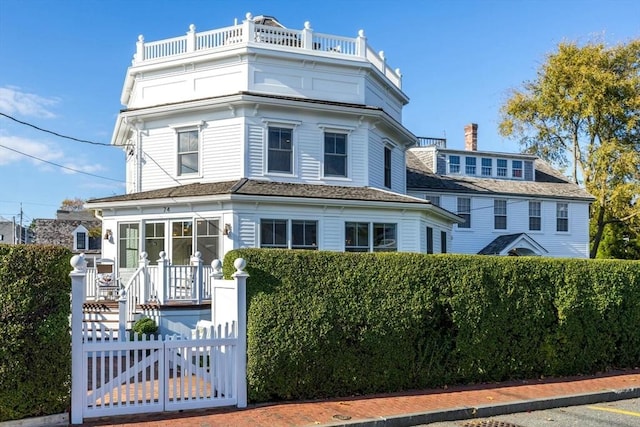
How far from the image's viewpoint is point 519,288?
32.6 ft

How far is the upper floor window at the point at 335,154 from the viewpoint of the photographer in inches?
741

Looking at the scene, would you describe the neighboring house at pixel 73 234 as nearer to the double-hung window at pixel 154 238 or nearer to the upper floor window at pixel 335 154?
the double-hung window at pixel 154 238

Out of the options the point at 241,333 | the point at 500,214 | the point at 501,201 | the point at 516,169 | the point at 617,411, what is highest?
the point at 516,169

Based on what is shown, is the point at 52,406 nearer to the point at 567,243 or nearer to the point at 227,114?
the point at 227,114

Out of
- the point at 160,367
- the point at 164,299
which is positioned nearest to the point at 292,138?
the point at 164,299

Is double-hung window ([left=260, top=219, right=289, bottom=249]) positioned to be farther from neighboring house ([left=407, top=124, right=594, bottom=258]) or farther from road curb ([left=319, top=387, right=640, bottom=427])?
neighboring house ([left=407, top=124, right=594, bottom=258])

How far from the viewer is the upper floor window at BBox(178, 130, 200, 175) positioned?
18438mm

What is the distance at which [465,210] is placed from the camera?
30156mm

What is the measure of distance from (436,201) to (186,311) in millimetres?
18949

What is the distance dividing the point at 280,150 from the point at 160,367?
11.6m

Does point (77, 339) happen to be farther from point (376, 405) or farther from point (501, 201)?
point (501, 201)

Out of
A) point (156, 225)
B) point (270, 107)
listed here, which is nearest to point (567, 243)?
point (270, 107)

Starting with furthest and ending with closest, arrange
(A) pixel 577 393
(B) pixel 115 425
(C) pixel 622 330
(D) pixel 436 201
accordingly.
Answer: (D) pixel 436 201
(C) pixel 622 330
(A) pixel 577 393
(B) pixel 115 425

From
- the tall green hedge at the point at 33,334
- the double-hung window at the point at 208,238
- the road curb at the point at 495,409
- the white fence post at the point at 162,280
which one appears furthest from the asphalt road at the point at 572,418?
the double-hung window at the point at 208,238
